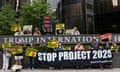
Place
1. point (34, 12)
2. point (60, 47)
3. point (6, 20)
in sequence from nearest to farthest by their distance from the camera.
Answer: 1. point (60, 47)
2. point (34, 12)
3. point (6, 20)

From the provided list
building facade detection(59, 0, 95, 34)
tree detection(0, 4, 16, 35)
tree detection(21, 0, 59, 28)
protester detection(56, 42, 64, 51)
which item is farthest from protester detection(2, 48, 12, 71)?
building facade detection(59, 0, 95, 34)

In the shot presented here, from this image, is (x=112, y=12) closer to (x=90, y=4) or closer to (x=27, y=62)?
(x=90, y=4)

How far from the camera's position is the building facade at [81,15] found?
115 feet

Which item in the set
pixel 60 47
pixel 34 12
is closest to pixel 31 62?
pixel 60 47

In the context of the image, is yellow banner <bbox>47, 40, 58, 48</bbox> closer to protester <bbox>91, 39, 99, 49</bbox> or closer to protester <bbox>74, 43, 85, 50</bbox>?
protester <bbox>74, 43, 85, 50</bbox>

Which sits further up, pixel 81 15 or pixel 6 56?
pixel 81 15

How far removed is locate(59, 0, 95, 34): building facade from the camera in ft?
115

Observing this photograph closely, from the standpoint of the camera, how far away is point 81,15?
35.3m

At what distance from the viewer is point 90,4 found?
35562mm

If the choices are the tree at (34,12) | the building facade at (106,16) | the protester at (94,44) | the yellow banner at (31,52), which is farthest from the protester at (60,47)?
the building facade at (106,16)

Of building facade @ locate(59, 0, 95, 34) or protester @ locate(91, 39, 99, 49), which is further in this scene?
building facade @ locate(59, 0, 95, 34)

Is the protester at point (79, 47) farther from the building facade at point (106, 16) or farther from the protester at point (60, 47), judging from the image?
the building facade at point (106, 16)

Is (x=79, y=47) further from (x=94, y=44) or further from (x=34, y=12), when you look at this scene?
(x=34, y=12)

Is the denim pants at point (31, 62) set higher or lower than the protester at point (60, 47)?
lower
